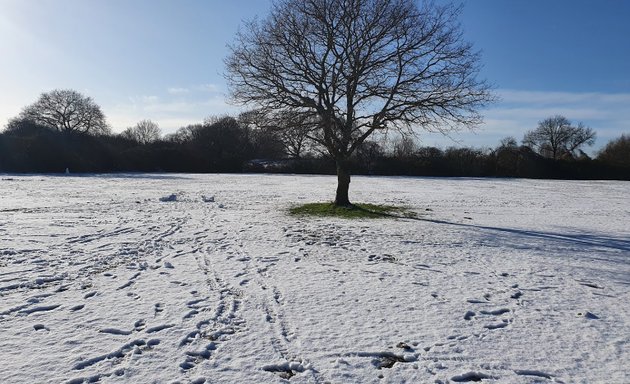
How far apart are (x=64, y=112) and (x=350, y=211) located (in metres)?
69.1

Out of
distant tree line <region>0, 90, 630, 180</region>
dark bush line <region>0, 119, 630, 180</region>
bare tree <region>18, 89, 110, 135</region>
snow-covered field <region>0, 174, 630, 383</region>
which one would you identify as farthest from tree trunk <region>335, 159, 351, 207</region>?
bare tree <region>18, 89, 110, 135</region>

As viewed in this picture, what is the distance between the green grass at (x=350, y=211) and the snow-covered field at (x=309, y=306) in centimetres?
393

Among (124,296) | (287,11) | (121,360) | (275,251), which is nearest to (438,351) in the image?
(121,360)

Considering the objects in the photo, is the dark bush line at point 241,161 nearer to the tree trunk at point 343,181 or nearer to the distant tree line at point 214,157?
the distant tree line at point 214,157

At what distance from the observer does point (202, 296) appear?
6.07 m

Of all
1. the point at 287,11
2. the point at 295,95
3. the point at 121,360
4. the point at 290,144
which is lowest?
the point at 121,360

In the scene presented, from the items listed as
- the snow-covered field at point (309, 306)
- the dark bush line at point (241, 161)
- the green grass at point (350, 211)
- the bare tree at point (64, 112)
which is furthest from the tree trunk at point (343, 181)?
the bare tree at point (64, 112)

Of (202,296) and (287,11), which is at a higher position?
(287,11)

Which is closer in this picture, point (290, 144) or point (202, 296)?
point (202, 296)

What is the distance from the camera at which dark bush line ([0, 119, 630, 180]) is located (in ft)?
171

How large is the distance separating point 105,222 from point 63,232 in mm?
1945

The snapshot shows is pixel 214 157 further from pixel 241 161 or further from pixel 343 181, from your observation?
pixel 343 181

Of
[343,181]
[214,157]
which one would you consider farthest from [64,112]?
[343,181]

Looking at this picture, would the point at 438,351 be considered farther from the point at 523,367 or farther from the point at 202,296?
the point at 202,296
